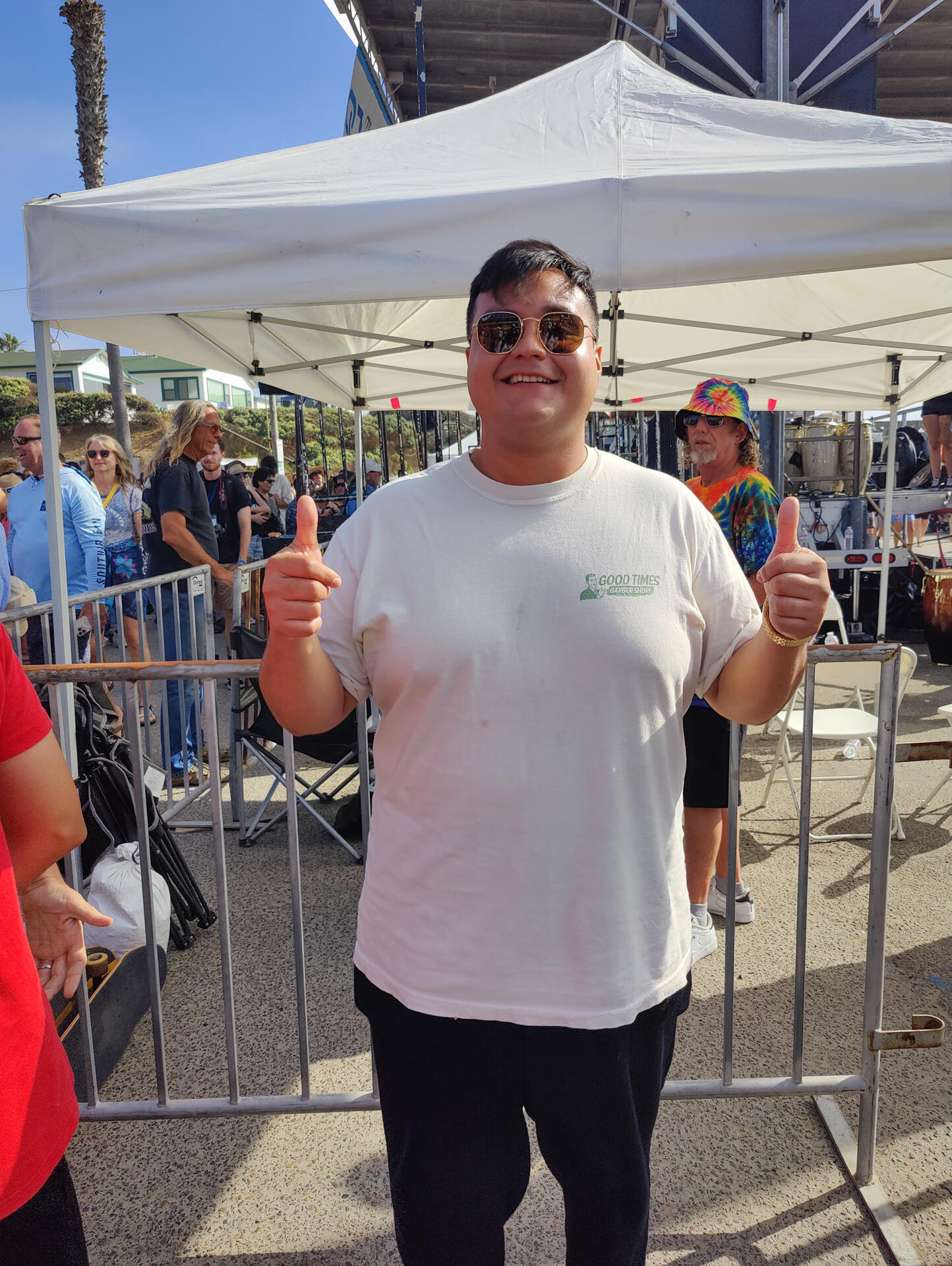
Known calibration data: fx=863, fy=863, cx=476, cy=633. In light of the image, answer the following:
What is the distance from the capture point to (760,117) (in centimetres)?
329

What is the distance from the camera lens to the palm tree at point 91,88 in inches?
568

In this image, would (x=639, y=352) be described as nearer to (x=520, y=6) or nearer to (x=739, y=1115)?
(x=739, y=1115)

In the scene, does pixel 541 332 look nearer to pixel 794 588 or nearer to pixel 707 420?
pixel 794 588

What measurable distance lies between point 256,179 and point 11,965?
278 cm

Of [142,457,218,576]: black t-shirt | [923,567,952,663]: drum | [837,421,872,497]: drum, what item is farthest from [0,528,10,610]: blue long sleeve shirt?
[837,421,872,497]: drum

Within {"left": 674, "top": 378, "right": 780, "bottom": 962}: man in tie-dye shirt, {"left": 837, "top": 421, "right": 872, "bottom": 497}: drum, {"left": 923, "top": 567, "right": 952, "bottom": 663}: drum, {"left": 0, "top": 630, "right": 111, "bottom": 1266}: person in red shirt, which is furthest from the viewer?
{"left": 837, "top": 421, "right": 872, "bottom": 497}: drum

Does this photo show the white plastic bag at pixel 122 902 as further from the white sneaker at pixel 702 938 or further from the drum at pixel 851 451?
the drum at pixel 851 451

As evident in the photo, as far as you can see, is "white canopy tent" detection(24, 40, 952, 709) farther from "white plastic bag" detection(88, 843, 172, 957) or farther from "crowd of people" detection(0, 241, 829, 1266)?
"white plastic bag" detection(88, 843, 172, 957)

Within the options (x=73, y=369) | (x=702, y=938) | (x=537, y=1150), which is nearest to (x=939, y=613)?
(x=702, y=938)

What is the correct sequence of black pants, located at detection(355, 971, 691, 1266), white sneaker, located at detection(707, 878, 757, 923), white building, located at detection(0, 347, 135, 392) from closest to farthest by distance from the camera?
black pants, located at detection(355, 971, 691, 1266)
white sneaker, located at detection(707, 878, 757, 923)
white building, located at detection(0, 347, 135, 392)

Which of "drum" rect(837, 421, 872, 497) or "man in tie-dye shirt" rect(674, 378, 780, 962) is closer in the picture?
"man in tie-dye shirt" rect(674, 378, 780, 962)

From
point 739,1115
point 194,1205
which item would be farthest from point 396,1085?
point 739,1115

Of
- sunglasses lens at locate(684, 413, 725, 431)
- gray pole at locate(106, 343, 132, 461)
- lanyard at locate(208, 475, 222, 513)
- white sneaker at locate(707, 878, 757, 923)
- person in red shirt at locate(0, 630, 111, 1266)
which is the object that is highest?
gray pole at locate(106, 343, 132, 461)

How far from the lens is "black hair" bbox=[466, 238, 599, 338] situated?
1.45 m
